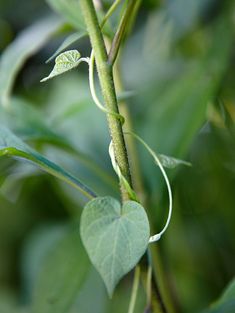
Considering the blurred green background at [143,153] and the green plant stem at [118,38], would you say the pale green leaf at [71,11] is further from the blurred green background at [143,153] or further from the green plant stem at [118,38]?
the green plant stem at [118,38]

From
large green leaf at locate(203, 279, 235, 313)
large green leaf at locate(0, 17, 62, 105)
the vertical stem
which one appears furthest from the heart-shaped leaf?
large green leaf at locate(0, 17, 62, 105)

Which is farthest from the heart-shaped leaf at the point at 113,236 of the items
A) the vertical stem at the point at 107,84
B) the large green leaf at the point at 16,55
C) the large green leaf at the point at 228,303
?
the large green leaf at the point at 16,55

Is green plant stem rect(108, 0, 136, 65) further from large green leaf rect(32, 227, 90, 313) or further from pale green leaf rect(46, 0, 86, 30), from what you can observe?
large green leaf rect(32, 227, 90, 313)

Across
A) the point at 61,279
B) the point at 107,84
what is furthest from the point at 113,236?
the point at 61,279

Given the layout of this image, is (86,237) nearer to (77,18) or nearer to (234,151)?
(77,18)

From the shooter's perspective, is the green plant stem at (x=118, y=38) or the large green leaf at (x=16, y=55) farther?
the large green leaf at (x=16, y=55)
